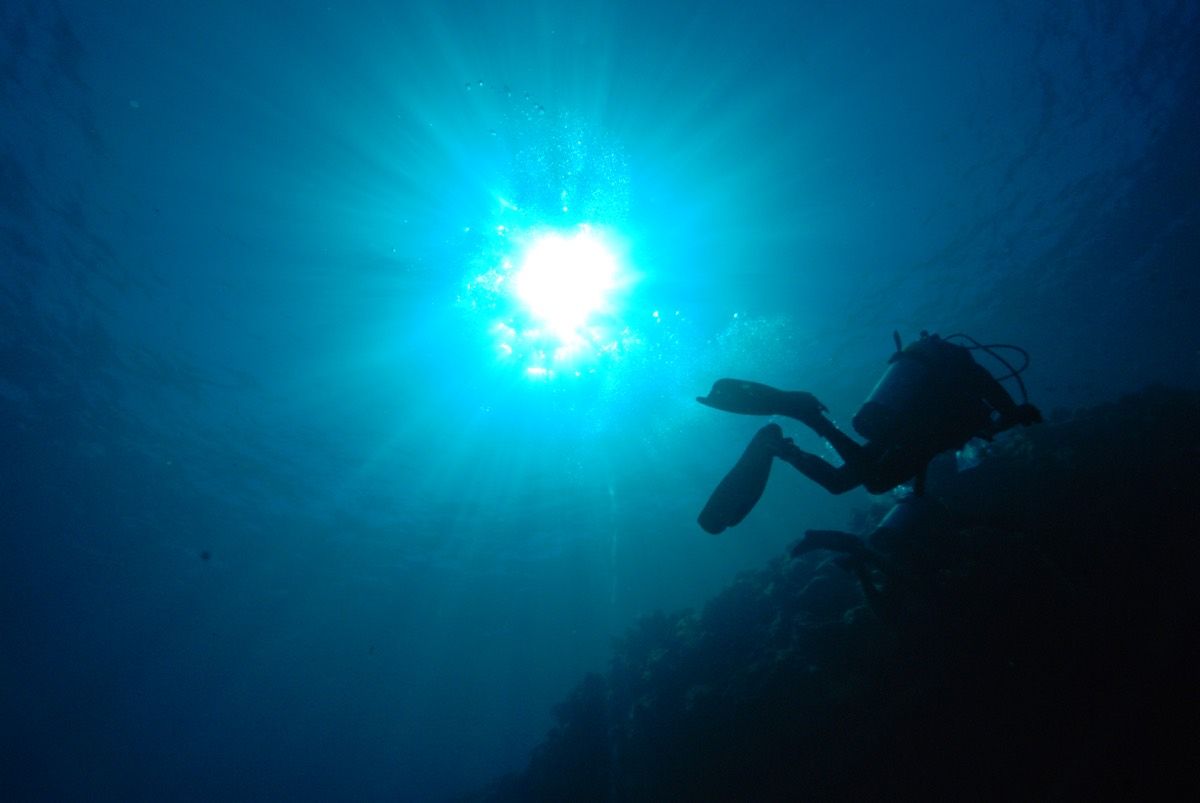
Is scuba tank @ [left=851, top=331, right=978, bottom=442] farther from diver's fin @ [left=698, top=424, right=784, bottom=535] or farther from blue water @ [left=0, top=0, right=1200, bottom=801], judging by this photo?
blue water @ [left=0, top=0, right=1200, bottom=801]

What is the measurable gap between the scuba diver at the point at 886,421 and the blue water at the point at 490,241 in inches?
361

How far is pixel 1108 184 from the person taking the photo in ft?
57.9

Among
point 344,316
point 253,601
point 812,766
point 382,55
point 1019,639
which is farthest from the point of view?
point 253,601

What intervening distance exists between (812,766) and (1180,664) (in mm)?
3675

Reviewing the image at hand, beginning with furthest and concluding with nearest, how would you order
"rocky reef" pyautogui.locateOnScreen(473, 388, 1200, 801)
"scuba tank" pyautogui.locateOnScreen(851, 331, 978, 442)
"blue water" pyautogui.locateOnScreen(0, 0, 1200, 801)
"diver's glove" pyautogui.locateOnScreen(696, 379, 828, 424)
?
"blue water" pyautogui.locateOnScreen(0, 0, 1200, 801) < "rocky reef" pyautogui.locateOnScreen(473, 388, 1200, 801) < "scuba tank" pyautogui.locateOnScreen(851, 331, 978, 442) < "diver's glove" pyautogui.locateOnScreen(696, 379, 828, 424)

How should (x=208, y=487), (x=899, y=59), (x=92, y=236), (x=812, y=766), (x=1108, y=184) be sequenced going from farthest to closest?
(x=208, y=487) < (x=1108, y=184) < (x=92, y=236) < (x=899, y=59) < (x=812, y=766)

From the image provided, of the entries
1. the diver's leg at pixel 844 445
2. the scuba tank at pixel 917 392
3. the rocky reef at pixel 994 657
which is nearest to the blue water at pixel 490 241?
the rocky reef at pixel 994 657

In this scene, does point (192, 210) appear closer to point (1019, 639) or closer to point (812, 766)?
point (812, 766)

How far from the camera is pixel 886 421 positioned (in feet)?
11.1

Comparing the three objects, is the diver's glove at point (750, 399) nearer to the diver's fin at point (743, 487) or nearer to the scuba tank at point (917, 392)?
the diver's fin at point (743, 487)

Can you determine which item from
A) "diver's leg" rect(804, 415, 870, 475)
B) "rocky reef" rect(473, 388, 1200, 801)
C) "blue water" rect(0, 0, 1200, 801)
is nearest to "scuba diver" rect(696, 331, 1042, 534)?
"diver's leg" rect(804, 415, 870, 475)

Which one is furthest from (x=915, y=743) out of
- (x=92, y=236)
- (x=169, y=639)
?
(x=169, y=639)

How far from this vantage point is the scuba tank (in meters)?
3.38

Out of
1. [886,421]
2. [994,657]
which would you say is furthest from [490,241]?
[994,657]
